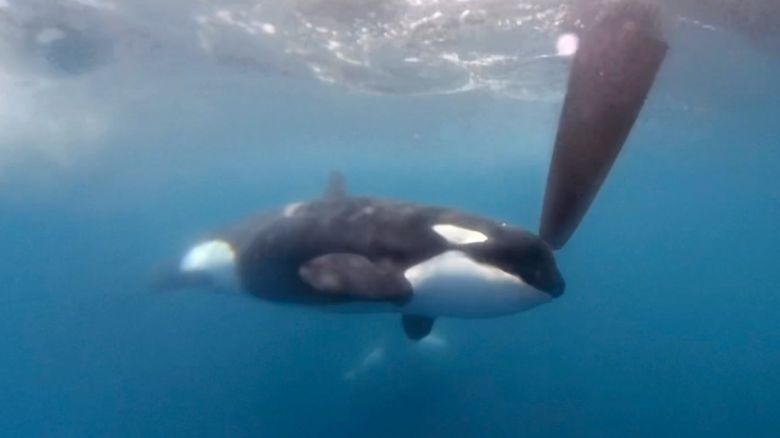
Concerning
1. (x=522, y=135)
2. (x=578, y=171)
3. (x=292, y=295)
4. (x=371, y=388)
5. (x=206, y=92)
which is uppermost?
(x=522, y=135)

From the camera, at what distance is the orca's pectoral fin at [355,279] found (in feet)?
26.5

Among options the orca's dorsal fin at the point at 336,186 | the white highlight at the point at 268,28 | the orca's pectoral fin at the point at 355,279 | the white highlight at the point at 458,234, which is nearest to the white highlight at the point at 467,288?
the white highlight at the point at 458,234

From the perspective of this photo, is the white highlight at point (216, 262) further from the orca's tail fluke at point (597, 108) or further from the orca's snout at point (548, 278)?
the orca's tail fluke at point (597, 108)

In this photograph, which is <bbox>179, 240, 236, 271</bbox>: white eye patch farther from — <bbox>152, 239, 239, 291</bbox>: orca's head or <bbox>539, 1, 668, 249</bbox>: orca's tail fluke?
<bbox>539, 1, 668, 249</bbox>: orca's tail fluke

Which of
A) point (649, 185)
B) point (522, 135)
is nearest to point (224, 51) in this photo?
point (522, 135)

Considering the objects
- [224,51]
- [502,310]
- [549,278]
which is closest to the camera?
[549,278]

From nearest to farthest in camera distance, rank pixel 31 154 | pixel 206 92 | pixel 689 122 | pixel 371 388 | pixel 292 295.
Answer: pixel 292 295, pixel 371 388, pixel 206 92, pixel 689 122, pixel 31 154

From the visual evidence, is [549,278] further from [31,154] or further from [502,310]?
[31,154]

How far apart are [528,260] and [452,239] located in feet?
3.28

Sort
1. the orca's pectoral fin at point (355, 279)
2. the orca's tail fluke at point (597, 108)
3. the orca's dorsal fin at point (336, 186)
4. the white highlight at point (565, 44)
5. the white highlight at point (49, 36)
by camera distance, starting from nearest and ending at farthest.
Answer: the orca's tail fluke at point (597, 108)
the orca's pectoral fin at point (355, 279)
the orca's dorsal fin at point (336, 186)
the white highlight at point (565, 44)
the white highlight at point (49, 36)

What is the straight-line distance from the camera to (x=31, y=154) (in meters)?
36.9

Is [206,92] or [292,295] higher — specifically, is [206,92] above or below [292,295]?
above

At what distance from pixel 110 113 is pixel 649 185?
4244 cm

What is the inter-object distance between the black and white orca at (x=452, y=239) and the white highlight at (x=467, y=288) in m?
0.01
